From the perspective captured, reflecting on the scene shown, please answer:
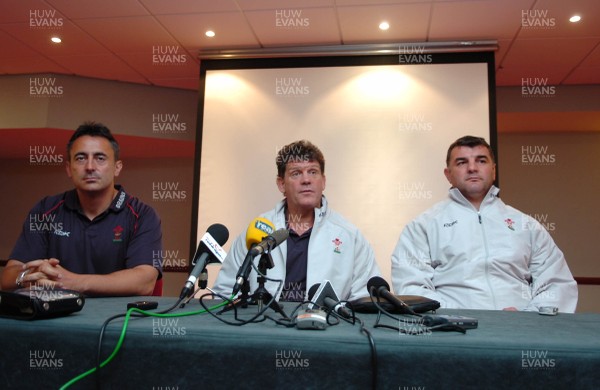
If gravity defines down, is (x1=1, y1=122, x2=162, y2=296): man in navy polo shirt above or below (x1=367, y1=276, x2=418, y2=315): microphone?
above

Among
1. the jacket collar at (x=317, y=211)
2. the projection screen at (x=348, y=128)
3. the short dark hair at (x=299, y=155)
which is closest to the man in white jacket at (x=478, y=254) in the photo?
the jacket collar at (x=317, y=211)

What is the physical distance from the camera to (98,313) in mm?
1029

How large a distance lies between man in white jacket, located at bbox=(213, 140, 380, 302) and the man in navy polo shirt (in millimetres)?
395

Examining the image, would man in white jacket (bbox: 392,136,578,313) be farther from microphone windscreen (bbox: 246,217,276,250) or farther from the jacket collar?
microphone windscreen (bbox: 246,217,276,250)

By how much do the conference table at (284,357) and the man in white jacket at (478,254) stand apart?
106cm

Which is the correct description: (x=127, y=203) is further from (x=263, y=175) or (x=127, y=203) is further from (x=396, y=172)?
(x=396, y=172)

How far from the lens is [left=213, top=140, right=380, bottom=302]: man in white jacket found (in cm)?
192

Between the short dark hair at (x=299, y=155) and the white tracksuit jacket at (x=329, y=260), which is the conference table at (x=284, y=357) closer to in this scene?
the white tracksuit jacket at (x=329, y=260)

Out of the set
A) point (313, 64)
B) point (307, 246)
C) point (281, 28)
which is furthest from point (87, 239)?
point (313, 64)

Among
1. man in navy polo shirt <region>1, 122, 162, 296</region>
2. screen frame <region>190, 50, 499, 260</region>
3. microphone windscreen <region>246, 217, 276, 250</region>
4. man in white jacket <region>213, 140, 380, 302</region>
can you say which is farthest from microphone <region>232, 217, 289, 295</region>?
screen frame <region>190, 50, 499, 260</region>

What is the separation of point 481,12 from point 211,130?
239 centimetres

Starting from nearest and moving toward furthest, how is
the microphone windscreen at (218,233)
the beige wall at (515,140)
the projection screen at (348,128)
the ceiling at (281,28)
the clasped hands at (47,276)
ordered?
the microphone windscreen at (218,233) → the clasped hands at (47,276) → the ceiling at (281,28) → the projection screen at (348,128) → the beige wall at (515,140)

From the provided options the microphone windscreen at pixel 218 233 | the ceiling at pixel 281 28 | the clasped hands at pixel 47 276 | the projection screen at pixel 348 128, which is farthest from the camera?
the projection screen at pixel 348 128

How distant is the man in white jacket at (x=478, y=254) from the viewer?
6.36ft
